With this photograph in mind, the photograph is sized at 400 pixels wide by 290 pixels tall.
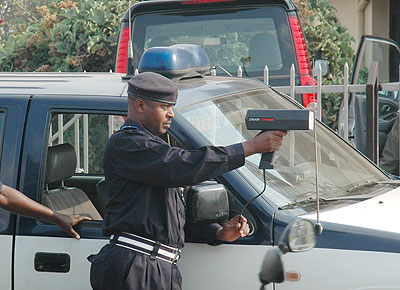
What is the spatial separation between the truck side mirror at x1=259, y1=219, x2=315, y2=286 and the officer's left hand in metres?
0.53

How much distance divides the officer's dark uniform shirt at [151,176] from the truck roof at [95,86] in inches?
18.3

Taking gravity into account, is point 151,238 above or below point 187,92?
below

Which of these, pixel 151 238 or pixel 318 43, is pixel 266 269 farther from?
pixel 318 43

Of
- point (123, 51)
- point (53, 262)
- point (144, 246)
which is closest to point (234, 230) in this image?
point (144, 246)

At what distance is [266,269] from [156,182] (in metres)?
0.88

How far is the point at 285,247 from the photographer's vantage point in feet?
8.27

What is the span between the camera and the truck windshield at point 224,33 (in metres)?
7.18

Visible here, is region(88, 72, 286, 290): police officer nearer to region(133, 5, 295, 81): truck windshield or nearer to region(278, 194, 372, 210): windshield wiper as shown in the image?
region(278, 194, 372, 210): windshield wiper

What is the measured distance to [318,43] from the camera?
1035cm

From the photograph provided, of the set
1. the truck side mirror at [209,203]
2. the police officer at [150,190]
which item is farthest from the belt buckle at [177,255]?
the truck side mirror at [209,203]

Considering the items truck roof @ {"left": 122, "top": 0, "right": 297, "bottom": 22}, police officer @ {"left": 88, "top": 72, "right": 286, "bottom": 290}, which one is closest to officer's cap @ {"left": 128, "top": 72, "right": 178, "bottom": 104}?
police officer @ {"left": 88, "top": 72, "right": 286, "bottom": 290}

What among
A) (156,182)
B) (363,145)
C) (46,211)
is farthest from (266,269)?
(363,145)

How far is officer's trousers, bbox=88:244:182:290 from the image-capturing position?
10.3 ft

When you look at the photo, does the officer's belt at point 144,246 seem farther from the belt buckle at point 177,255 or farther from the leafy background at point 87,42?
the leafy background at point 87,42
